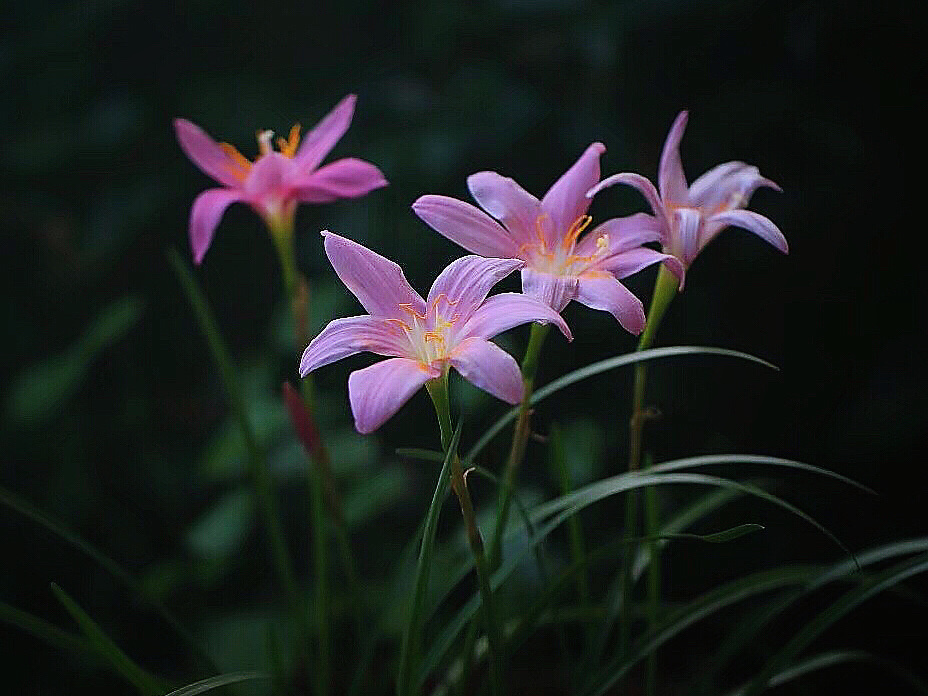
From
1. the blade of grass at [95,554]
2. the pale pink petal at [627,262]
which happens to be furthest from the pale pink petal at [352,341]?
the blade of grass at [95,554]

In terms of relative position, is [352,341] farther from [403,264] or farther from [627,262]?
[403,264]

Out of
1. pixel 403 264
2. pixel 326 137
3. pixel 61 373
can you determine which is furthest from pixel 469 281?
pixel 61 373

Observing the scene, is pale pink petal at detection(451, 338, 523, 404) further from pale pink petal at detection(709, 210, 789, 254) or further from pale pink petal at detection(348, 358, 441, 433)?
pale pink petal at detection(709, 210, 789, 254)

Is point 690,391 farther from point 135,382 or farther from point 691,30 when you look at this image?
point 135,382

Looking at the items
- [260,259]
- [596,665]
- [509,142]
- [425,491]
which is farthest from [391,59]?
[596,665]

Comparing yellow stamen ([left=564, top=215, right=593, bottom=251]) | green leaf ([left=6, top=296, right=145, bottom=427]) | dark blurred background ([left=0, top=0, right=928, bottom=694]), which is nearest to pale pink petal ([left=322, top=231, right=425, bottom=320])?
yellow stamen ([left=564, top=215, right=593, bottom=251])
